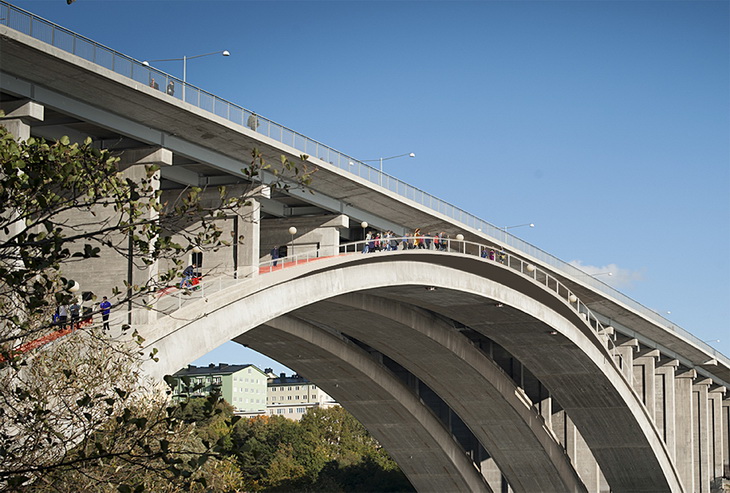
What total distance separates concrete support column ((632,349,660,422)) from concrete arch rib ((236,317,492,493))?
10.6 metres

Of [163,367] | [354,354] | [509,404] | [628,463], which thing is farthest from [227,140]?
[628,463]

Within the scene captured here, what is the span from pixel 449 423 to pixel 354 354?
34.1ft

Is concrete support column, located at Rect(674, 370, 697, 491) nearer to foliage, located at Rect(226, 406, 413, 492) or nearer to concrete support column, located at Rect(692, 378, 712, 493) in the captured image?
concrete support column, located at Rect(692, 378, 712, 493)

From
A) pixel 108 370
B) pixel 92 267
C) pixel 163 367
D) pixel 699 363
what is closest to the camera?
pixel 108 370

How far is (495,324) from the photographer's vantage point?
47.8 meters

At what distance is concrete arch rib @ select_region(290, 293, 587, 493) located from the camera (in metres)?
44.0

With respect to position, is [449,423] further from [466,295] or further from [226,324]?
[226,324]

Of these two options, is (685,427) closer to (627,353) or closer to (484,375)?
Answer: (627,353)

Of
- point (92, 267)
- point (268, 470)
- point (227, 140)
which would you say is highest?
point (227, 140)

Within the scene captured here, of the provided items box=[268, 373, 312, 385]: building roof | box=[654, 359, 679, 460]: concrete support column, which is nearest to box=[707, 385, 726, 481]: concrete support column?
box=[654, 359, 679, 460]: concrete support column

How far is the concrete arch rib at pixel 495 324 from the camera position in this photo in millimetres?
27016

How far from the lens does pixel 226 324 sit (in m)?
27.6

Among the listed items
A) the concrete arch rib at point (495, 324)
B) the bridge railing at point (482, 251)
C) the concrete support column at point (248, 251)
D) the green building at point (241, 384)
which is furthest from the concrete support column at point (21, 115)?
the green building at point (241, 384)

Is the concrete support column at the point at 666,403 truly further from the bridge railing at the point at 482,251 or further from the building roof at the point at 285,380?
the building roof at the point at 285,380
